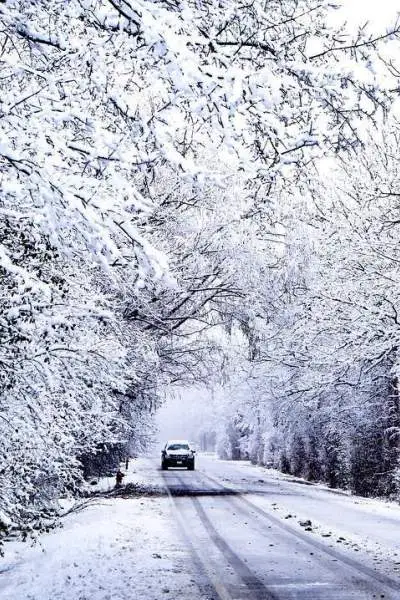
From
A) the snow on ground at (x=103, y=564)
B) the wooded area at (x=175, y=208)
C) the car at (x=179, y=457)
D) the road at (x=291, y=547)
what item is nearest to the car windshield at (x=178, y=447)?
the car at (x=179, y=457)

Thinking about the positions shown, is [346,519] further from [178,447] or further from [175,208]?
[178,447]

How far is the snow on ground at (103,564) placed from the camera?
816 cm

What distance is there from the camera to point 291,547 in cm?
1173

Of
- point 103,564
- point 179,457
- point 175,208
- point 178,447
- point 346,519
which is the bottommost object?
point 103,564

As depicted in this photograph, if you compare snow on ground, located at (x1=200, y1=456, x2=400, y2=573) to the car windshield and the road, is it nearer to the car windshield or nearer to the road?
the road

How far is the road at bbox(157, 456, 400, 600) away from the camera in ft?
27.6

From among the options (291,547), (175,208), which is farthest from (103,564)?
(175,208)

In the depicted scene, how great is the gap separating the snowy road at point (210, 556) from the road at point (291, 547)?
0.02 m

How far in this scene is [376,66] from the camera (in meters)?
4.46

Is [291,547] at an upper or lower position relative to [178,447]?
lower

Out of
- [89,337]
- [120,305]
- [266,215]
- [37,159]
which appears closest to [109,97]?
[37,159]

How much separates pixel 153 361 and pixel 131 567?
6.30 meters

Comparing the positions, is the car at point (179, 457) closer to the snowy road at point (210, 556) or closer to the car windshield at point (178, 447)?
the car windshield at point (178, 447)

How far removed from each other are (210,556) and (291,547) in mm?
1675
